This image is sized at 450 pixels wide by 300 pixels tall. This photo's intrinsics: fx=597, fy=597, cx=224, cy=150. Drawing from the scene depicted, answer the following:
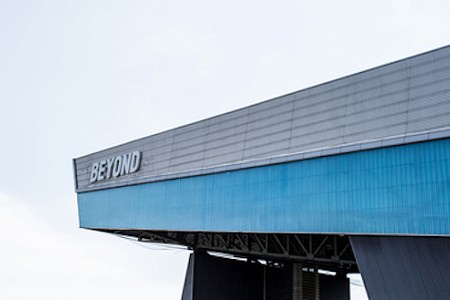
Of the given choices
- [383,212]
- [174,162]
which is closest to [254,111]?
[174,162]

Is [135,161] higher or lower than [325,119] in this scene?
lower

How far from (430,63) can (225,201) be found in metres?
12.2

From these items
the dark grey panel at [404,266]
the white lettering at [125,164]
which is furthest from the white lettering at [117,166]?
the dark grey panel at [404,266]

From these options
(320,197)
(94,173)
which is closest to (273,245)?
(320,197)

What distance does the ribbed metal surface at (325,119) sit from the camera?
22219 millimetres

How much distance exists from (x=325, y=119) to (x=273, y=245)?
12.5m

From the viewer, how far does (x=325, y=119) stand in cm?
2569

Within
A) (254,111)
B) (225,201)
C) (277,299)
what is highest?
(254,111)

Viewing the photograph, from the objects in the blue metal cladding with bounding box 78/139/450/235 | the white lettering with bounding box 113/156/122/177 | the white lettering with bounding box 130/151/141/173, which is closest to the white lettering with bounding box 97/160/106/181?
the white lettering with bounding box 113/156/122/177

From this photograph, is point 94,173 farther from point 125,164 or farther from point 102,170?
point 125,164

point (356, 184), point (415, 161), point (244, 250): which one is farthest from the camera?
point (244, 250)

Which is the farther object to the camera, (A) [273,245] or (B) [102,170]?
(B) [102,170]

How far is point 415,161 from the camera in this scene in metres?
22.2

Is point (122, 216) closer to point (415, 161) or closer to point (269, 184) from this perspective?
point (269, 184)
